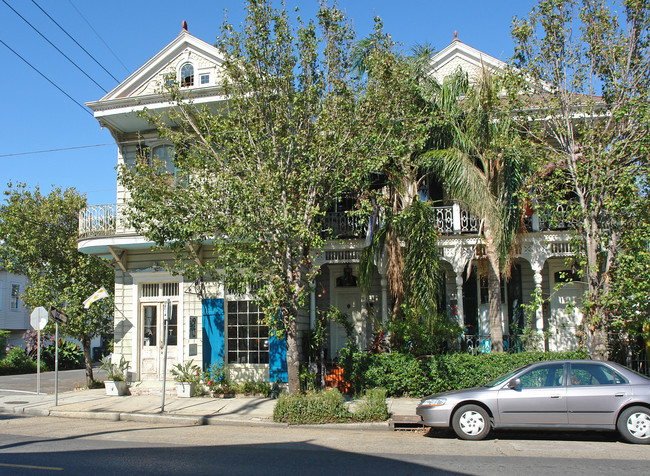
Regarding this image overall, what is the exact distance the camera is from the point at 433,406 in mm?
9508

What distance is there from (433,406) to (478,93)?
8244 mm

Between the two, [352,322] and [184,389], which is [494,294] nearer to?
[352,322]

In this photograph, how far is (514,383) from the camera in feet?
30.6

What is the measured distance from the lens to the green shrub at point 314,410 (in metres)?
11.1

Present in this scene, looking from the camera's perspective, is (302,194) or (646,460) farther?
(302,194)

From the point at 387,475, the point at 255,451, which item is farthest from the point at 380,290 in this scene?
the point at 387,475

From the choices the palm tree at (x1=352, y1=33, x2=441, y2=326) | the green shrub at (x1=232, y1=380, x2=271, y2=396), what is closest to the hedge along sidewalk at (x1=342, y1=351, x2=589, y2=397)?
the palm tree at (x1=352, y1=33, x2=441, y2=326)

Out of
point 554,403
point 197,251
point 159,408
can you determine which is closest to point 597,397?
point 554,403

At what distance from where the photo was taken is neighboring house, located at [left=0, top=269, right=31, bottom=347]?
123 ft

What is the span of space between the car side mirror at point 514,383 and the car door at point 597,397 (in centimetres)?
77

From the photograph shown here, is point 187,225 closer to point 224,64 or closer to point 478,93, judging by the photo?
point 224,64

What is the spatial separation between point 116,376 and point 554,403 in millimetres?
11887

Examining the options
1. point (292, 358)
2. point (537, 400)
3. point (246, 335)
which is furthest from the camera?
point (246, 335)

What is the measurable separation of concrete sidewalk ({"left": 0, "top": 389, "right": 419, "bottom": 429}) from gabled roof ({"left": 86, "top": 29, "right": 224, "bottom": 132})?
26.3 ft
